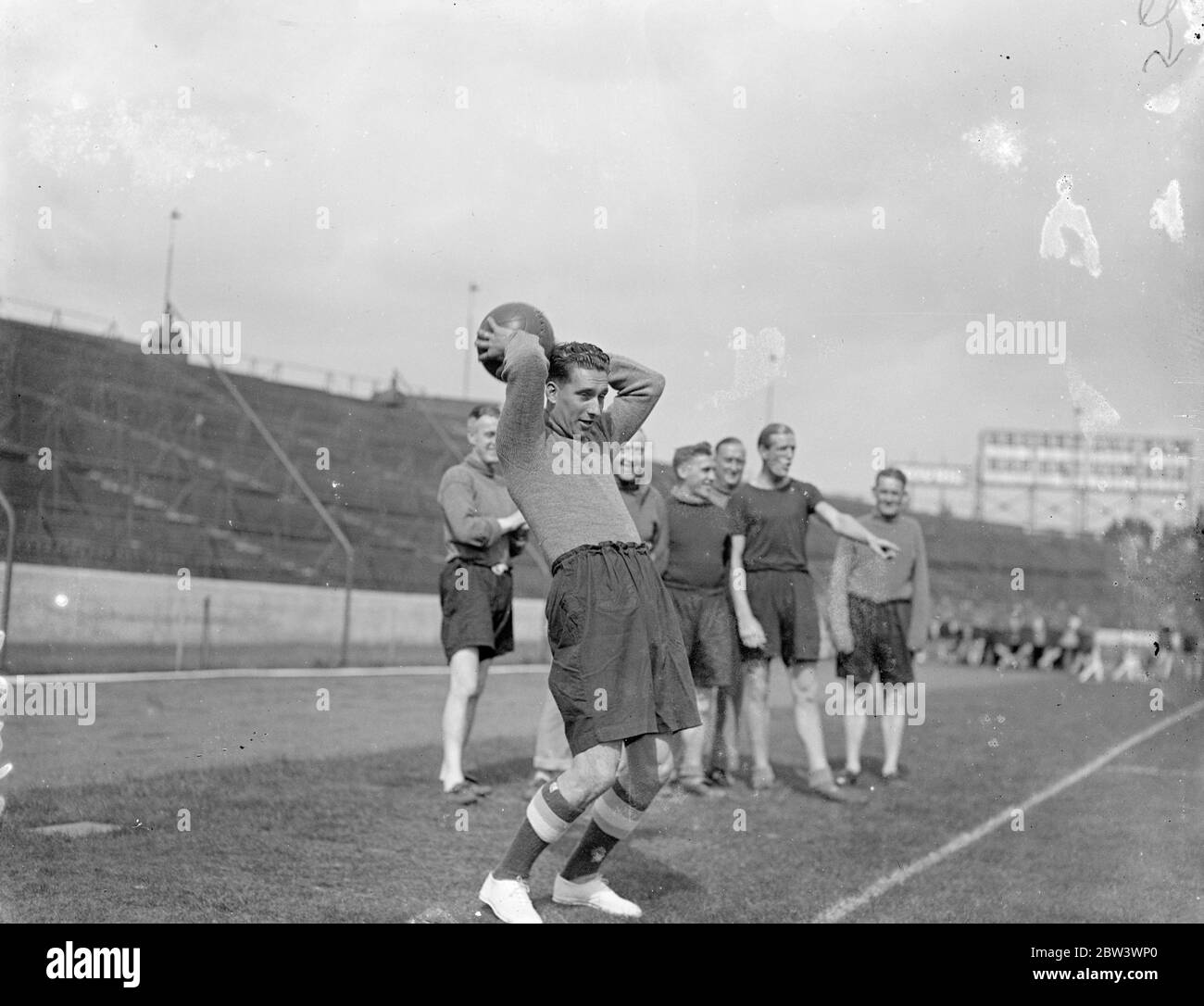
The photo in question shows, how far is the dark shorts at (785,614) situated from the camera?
299 inches

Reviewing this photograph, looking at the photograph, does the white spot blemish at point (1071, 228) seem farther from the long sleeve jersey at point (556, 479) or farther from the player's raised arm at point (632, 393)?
the long sleeve jersey at point (556, 479)

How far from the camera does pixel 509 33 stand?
5383 mm

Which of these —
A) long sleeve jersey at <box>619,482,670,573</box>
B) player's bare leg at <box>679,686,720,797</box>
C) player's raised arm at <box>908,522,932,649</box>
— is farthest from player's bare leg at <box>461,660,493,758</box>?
player's raised arm at <box>908,522,932,649</box>

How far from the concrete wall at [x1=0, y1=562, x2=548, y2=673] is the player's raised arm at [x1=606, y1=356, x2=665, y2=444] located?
9294 millimetres

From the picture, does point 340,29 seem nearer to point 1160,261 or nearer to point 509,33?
point 509,33

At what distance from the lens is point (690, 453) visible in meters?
7.54

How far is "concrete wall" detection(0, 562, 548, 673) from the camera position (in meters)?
12.7

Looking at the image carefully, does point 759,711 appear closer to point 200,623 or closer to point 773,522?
point 773,522

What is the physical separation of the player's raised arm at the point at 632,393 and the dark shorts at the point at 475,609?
2.44m

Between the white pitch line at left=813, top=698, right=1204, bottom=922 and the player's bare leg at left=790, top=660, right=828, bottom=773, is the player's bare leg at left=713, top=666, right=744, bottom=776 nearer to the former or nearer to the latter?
the player's bare leg at left=790, top=660, right=828, bottom=773

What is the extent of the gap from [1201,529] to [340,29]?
4389 millimetres

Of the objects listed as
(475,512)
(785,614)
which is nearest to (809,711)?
(785,614)

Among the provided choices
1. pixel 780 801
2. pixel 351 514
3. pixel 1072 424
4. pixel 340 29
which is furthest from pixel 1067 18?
pixel 351 514

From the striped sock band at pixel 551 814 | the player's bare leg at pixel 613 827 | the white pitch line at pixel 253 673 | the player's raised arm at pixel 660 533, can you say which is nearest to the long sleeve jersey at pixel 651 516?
the player's raised arm at pixel 660 533
